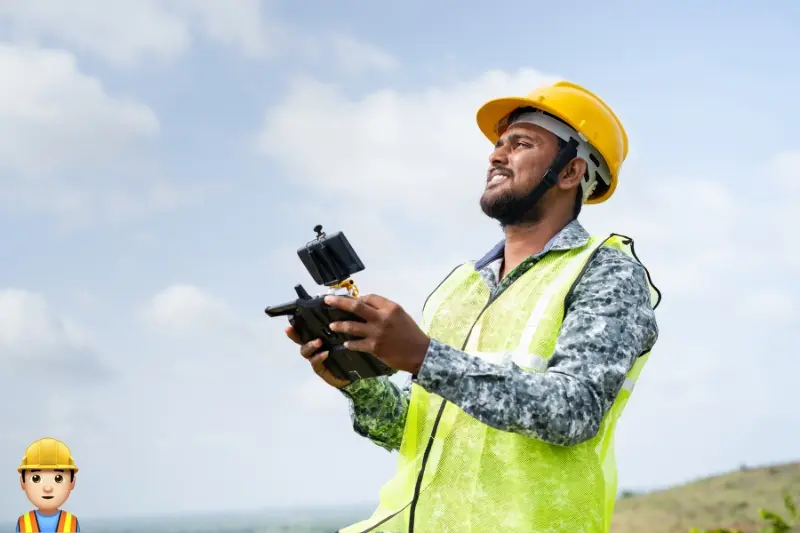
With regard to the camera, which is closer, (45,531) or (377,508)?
(377,508)

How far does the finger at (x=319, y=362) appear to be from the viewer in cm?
359

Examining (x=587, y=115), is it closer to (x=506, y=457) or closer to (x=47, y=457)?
(x=506, y=457)

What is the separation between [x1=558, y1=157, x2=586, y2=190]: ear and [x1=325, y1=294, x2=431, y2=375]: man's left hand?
1573 millimetres

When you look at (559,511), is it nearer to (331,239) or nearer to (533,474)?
(533,474)

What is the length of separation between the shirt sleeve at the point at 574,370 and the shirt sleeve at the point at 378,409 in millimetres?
933

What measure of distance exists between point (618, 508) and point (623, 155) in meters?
10.4

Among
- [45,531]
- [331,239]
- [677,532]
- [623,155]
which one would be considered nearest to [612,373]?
[331,239]

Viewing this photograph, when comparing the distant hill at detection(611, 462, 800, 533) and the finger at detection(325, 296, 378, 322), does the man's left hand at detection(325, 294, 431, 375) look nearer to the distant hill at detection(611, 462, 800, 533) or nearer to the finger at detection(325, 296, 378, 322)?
the finger at detection(325, 296, 378, 322)

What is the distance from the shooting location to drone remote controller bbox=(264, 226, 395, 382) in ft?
11.4

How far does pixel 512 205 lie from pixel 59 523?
313cm

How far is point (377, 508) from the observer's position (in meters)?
3.97

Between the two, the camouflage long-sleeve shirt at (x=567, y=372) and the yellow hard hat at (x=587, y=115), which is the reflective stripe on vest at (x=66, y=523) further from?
the yellow hard hat at (x=587, y=115)

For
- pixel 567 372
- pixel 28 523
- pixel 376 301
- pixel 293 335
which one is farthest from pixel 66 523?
pixel 567 372

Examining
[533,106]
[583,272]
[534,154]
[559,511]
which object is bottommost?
[559,511]
